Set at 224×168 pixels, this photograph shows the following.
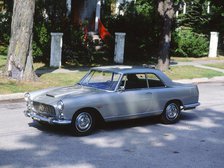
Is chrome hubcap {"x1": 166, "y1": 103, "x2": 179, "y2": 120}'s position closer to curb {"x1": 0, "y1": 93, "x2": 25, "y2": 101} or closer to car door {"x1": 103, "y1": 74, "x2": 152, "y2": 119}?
car door {"x1": 103, "y1": 74, "x2": 152, "y2": 119}

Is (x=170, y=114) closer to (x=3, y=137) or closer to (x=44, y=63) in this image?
(x=3, y=137)

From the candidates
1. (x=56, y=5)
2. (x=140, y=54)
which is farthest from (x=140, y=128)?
(x=140, y=54)

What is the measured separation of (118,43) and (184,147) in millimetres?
15560

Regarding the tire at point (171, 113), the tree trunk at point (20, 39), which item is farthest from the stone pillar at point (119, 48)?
the tire at point (171, 113)

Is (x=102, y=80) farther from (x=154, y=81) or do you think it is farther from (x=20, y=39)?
(x=20, y=39)

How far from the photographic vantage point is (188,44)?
91.8ft

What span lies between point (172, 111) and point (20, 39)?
6.83m

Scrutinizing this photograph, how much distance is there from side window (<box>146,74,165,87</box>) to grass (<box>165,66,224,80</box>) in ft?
28.9

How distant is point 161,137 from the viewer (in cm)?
941

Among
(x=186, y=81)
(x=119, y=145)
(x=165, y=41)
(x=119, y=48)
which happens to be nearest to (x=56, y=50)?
(x=119, y=48)

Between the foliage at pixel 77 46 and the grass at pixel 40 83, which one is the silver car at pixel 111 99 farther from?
the foliage at pixel 77 46

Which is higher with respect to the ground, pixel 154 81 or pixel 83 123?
pixel 154 81

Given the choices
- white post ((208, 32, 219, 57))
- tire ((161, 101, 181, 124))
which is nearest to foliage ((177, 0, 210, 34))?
white post ((208, 32, 219, 57))

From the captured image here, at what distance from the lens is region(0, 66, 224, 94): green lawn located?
48.1 ft
